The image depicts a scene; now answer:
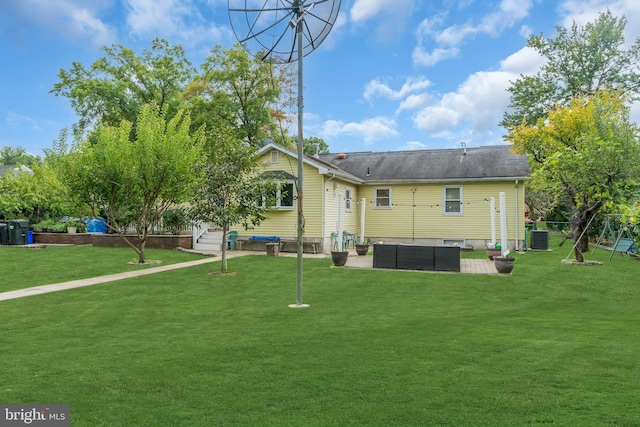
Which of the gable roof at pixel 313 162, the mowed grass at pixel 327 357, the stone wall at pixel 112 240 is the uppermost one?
the gable roof at pixel 313 162

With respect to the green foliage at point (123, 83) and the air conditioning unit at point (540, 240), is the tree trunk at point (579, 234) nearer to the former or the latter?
the air conditioning unit at point (540, 240)

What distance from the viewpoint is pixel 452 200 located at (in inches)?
792

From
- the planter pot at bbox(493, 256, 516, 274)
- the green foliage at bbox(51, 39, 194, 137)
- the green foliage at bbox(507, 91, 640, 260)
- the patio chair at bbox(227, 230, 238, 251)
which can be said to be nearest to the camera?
the planter pot at bbox(493, 256, 516, 274)

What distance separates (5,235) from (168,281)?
1462 centimetres

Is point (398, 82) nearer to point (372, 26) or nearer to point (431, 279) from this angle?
point (372, 26)

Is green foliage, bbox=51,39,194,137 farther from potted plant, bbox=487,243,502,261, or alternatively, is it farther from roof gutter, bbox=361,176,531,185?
potted plant, bbox=487,243,502,261

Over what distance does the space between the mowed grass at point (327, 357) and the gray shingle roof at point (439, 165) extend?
10.7 metres

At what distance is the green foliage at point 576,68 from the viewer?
2811 centimetres

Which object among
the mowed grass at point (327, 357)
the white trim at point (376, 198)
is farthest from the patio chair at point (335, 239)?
the mowed grass at point (327, 357)

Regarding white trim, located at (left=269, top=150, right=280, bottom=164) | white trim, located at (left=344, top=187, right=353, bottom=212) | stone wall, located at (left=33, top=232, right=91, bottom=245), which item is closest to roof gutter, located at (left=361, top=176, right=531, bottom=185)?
white trim, located at (left=344, top=187, right=353, bottom=212)

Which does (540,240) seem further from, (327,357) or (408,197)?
(327,357)

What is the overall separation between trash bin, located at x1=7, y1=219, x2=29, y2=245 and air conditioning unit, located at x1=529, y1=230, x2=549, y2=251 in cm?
2417

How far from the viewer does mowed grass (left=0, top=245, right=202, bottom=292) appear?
38.0ft

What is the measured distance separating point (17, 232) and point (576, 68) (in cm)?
3530
